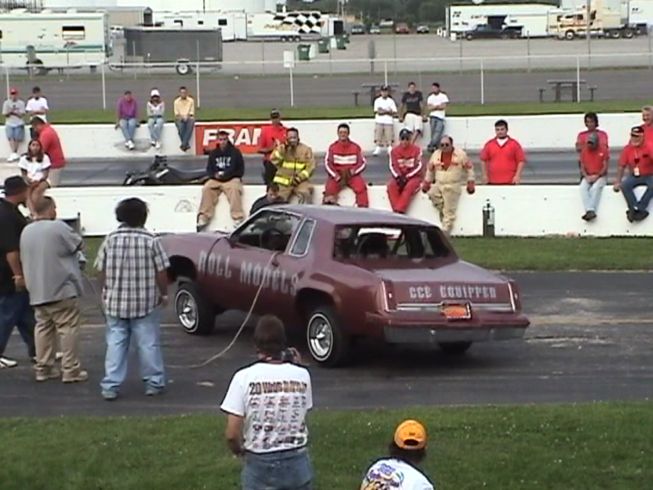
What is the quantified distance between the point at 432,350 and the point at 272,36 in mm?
84826

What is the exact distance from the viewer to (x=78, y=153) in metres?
34.9

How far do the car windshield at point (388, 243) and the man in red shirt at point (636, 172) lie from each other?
7.65 m

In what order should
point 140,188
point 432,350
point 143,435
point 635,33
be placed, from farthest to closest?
1. point 635,33
2. point 140,188
3. point 432,350
4. point 143,435

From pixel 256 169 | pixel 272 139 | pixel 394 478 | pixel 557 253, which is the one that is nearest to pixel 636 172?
pixel 557 253

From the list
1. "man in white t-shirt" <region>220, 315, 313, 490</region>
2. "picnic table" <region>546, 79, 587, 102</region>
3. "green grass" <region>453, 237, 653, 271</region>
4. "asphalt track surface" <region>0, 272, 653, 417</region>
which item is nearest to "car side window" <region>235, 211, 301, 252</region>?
"asphalt track surface" <region>0, 272, 653, 417</region>

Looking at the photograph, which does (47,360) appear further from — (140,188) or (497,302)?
(140,188)

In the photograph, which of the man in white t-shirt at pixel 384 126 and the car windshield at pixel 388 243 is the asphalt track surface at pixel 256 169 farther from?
the car windshield at pixel 388 243

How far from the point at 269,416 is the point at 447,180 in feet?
45.7

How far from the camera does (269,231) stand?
13586mm

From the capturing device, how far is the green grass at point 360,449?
8.88 meters

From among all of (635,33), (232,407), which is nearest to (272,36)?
(635,33)

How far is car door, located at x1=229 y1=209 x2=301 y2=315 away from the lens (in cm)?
1302

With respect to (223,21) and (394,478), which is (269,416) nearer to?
(394,478)

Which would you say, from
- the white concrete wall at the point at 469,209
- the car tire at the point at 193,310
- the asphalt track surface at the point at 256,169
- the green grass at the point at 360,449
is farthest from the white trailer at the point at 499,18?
the green grass at the point at 360,449
